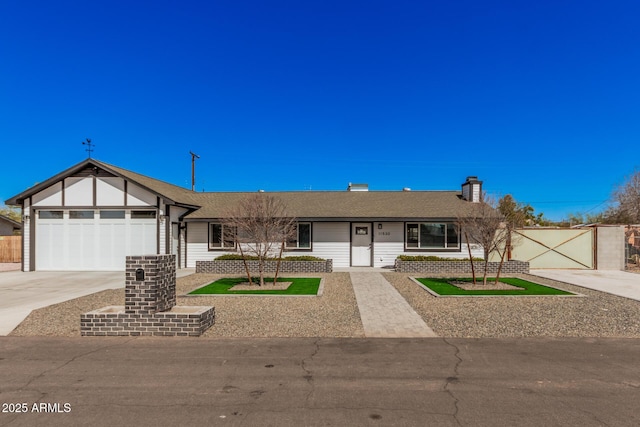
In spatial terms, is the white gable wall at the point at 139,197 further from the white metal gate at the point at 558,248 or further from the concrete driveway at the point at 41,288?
the white metal gate at the point at 558,248

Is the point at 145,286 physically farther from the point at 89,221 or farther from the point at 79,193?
the point at 79,193

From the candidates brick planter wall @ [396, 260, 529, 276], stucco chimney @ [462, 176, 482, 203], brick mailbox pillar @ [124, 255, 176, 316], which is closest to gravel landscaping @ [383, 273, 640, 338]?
brick planter wall @ [396, 260, 529, 276]

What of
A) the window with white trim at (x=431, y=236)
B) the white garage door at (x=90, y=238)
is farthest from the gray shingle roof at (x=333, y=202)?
the white garage door at (x=90, y=238)

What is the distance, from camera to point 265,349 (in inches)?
227

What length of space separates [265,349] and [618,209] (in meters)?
35.9

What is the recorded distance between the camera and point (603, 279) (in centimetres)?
1409

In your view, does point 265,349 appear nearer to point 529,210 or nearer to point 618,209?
point 618,209

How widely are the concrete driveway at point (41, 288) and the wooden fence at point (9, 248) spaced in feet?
32.9

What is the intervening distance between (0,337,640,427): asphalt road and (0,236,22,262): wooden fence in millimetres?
23117

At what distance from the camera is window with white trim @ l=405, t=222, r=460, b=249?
1805 centimetres

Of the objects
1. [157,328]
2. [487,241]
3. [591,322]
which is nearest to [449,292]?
[487,241]

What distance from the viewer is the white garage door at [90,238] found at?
1681 centimetres

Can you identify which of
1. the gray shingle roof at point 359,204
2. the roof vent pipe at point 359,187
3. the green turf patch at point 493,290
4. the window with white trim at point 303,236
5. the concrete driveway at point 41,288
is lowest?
the concrete driveway at point 41,288

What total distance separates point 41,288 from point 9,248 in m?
16.2
